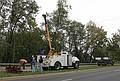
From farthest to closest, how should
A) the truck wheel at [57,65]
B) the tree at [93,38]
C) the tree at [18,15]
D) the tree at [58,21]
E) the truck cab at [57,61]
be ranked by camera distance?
the tree at [93,38], the tree at [58,21], the tree at [18,15], the truck wheel at [57,65], the truck cab at [57,61]

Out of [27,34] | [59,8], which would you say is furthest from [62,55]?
[59,8]

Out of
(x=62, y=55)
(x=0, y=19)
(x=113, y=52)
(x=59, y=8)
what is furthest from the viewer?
(x=113, y=52)

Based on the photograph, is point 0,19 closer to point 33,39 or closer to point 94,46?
point 33,39

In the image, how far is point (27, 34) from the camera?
77000 millimetres

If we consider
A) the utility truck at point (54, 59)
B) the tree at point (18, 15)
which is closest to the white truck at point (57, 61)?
the utility truck at point (54, 59)

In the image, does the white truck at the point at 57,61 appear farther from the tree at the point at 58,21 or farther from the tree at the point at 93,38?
the tree at the point at 93,38

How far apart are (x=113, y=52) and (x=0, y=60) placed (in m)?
39.2

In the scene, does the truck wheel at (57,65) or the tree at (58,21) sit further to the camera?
the tree at (58,21)

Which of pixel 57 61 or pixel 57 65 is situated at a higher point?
pixel 57 61

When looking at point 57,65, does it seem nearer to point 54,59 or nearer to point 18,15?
point 54,59

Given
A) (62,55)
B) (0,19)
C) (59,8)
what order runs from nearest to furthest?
(62,55)
(0,19)
(59,8)

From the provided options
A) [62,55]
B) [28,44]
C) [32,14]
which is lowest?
[62,55]

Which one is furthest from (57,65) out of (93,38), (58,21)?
(93,38)

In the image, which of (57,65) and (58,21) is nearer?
(57,65)
